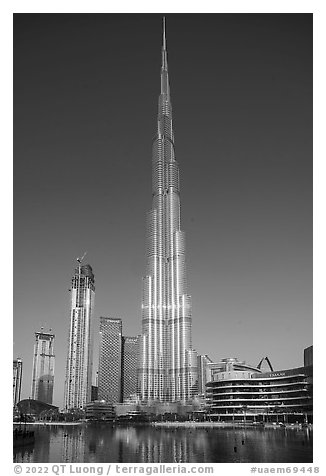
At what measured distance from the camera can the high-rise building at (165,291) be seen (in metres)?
150

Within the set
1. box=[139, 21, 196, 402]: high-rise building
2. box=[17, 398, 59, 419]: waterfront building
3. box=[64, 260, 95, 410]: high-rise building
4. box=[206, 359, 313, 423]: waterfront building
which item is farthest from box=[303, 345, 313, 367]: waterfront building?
box=[64, 260, 95, 410]: high-rise building

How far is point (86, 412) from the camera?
484ft

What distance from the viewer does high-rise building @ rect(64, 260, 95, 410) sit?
17650 centimetres

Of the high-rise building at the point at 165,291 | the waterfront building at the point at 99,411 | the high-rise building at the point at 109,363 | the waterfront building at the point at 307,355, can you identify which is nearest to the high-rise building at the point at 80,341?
the high-rise building at the point at 109,363

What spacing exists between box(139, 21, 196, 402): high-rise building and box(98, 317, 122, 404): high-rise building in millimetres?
41628

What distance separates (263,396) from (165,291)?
277 ft

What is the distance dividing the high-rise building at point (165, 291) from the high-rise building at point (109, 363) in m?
41.6

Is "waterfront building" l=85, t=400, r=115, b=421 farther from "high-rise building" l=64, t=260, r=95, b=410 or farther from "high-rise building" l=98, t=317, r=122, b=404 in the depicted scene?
"high-rise building" l=98, t=317, r=122, b=404
